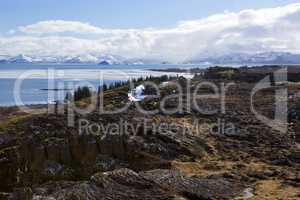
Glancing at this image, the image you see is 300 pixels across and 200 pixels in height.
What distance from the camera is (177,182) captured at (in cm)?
3003

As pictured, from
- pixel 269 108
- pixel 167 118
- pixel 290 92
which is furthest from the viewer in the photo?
pixel 290 92

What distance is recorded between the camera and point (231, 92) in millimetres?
77500

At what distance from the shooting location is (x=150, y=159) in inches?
1476

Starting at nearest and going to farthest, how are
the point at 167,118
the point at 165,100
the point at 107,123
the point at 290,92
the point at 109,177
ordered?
1. the point at 109,177
2. the point at 107,123
3. the point at 167,118
4. the point at 165,100
5. the point at 290,92

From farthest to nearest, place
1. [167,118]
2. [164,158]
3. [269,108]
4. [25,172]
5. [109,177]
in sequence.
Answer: [269,108] < [167,118] < [164,158] < [109,177] < [25,172]

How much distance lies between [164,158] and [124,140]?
328 cm

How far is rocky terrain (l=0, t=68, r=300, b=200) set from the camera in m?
28.3

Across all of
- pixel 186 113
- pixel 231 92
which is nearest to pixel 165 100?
pixel 186 113

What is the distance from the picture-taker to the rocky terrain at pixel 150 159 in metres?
28.3

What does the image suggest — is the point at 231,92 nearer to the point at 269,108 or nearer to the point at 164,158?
the point at 269,108

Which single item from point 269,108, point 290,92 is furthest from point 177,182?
point 290,92

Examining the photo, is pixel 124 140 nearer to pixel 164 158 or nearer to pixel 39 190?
pixel 164 158

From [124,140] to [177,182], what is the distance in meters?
9.53

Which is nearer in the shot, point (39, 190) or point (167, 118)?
point (39, 190)
